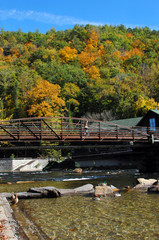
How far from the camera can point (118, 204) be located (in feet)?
43.0

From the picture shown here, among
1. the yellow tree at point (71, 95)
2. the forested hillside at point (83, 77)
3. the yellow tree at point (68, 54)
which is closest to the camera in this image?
the forested hillside at point (83, 77)

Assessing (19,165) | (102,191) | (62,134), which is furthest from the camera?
(19,165)

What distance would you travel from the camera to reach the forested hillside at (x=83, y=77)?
5734 cm

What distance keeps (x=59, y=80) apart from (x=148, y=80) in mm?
23836

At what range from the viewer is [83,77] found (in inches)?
2805

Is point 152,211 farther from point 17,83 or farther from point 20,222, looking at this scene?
point 17,83

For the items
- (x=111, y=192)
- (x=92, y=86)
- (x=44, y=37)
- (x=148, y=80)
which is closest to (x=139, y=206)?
(x=111, y=192)

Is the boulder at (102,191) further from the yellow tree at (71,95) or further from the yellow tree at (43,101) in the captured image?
the yellow tree at (71,95)

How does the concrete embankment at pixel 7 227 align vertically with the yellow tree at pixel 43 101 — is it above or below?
below

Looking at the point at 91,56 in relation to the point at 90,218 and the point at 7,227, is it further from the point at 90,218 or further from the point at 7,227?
the point at 7,227

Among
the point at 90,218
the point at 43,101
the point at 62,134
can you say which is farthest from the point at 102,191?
the point at 43,101

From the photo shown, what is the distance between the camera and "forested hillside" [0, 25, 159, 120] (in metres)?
57.3

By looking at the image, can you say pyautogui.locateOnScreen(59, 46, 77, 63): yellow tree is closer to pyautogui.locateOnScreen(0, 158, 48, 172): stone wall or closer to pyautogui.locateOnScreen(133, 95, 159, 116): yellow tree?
pyautogui.locateOnScreen(133, 95, 159, 116): yellow tree

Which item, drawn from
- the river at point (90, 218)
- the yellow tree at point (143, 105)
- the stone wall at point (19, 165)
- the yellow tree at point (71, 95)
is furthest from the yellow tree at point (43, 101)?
the river at point (90, 218)
